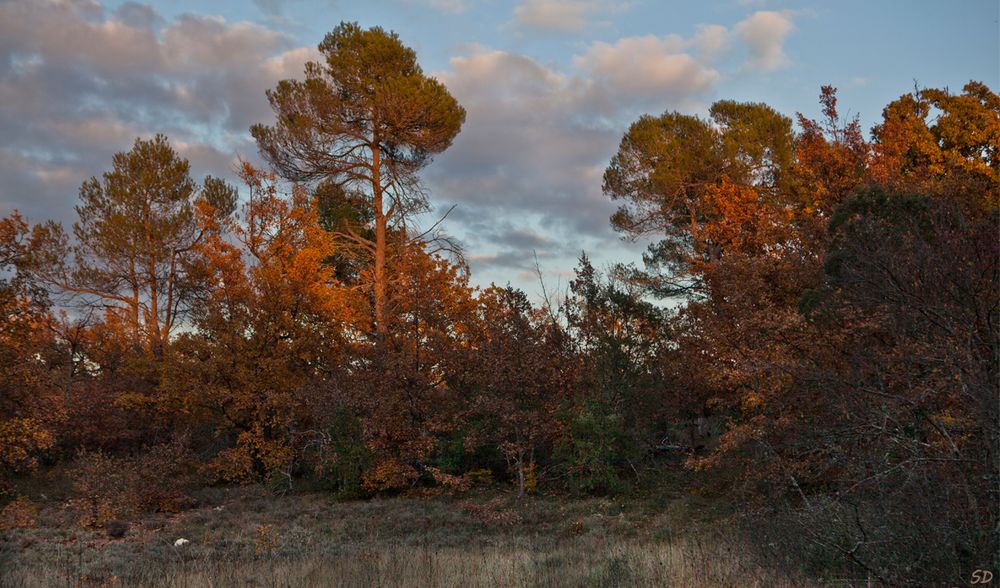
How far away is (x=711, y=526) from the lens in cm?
1380

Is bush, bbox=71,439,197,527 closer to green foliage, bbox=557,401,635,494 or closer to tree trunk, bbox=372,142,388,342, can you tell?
tree trunk, bbox=372,142,388,342

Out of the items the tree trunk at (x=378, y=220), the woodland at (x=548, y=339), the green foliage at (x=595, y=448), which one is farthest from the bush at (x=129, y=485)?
the green foliage at (x=595, y=448)

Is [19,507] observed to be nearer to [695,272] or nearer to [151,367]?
[151,367]

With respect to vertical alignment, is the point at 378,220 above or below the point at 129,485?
above

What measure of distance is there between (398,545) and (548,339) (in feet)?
29.5

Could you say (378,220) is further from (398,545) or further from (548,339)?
(398,545)

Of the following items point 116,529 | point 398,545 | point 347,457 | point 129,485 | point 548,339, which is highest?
point 548,339

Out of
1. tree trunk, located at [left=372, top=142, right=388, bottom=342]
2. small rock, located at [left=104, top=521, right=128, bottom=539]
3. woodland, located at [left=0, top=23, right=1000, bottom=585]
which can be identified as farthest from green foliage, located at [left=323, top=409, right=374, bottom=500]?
tree trunk, located at [left=372, top=142, right=388, bottom=342]

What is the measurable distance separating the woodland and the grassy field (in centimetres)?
83

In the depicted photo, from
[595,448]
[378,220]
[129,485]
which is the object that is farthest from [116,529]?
[378,220]

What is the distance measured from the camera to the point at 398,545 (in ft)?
42.9

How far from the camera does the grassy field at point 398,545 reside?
8.50m

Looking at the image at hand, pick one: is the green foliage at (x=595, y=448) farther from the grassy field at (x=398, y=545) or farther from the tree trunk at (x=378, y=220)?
the tree trunk at (x=378, y=220)

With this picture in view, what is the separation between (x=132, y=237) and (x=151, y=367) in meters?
Answer: 7.16
